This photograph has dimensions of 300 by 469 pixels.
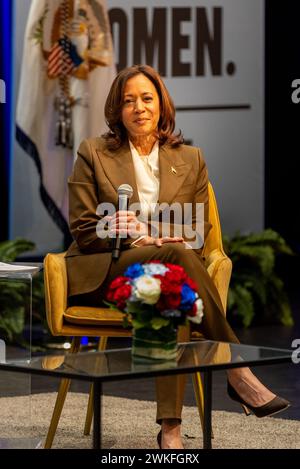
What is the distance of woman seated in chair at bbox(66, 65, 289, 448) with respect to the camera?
448 centimetres

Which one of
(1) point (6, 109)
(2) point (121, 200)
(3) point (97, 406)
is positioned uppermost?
(1) point (6, 109)

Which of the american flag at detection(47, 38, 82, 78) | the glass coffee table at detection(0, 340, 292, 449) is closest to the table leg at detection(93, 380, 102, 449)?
the glass coffee table at detection(0, 340, 292, 449)

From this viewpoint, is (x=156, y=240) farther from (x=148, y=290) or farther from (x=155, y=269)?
(x=148, y=290)

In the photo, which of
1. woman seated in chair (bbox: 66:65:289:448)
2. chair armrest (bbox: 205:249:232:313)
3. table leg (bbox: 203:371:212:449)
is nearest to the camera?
table leg (bbox: 203:371:212:449)

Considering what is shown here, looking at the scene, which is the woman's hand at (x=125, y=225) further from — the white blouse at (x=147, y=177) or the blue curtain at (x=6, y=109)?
the blue curtain at (x=6, y=109)

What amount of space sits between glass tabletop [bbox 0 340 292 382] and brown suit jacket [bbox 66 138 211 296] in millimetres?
815

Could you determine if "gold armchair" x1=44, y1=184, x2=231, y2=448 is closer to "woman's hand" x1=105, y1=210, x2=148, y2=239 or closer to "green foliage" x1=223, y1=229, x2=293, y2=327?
"woman's hand" x1=105, y1=210, x2=148, y2=239

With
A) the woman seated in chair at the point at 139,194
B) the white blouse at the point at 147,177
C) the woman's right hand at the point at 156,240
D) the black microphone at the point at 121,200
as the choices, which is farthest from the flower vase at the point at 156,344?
the white blouse at the point at 147,177

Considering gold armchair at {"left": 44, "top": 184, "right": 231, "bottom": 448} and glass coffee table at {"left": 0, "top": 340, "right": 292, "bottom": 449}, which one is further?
gold armchair at {"left": 44, "top": 184, "right": 231, "bottom": 448}

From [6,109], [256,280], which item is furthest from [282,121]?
[6,109]

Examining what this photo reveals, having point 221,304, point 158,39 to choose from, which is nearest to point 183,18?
point 158,39

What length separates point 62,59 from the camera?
778 centimetres

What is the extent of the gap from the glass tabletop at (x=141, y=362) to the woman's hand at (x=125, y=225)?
28.5 inches

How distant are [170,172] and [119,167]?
9.4 inches
